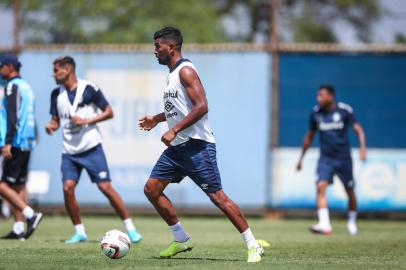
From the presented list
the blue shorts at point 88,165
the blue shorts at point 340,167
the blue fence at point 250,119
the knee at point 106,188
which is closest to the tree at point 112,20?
the blue fence at point 250,119

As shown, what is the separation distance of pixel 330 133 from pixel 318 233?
1678 mm

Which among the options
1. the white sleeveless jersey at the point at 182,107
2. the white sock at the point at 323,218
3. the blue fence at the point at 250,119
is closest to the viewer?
the white sleeveless jersey at the point at 182,107

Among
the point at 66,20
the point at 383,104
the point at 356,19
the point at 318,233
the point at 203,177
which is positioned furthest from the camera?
the point at 356,19

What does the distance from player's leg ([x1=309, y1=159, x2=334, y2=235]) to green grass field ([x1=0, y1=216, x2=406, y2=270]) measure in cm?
22

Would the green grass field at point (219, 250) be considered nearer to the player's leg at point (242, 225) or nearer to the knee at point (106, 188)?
the player's leg at point (242, 225)

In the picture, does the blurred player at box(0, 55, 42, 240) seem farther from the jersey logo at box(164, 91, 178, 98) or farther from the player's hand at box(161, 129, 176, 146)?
the player's hand at box(161, 129, 176, 146)

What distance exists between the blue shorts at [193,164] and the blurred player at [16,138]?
3308mm

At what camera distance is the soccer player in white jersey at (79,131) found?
519 inches

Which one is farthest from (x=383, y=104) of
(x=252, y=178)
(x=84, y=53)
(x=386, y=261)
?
(x=386, y=261)

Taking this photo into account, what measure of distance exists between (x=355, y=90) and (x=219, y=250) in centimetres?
901

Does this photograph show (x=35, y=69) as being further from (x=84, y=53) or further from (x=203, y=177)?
(x=203, y=177)

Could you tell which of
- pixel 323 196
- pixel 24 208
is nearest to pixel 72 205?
pixel 24 208

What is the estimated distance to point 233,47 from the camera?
814 inches

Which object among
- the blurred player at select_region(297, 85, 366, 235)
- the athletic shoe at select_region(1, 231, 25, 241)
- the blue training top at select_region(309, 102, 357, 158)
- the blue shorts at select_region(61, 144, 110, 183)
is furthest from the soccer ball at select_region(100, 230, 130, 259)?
the blue training top at select_region(309, 102, 357, 158)
